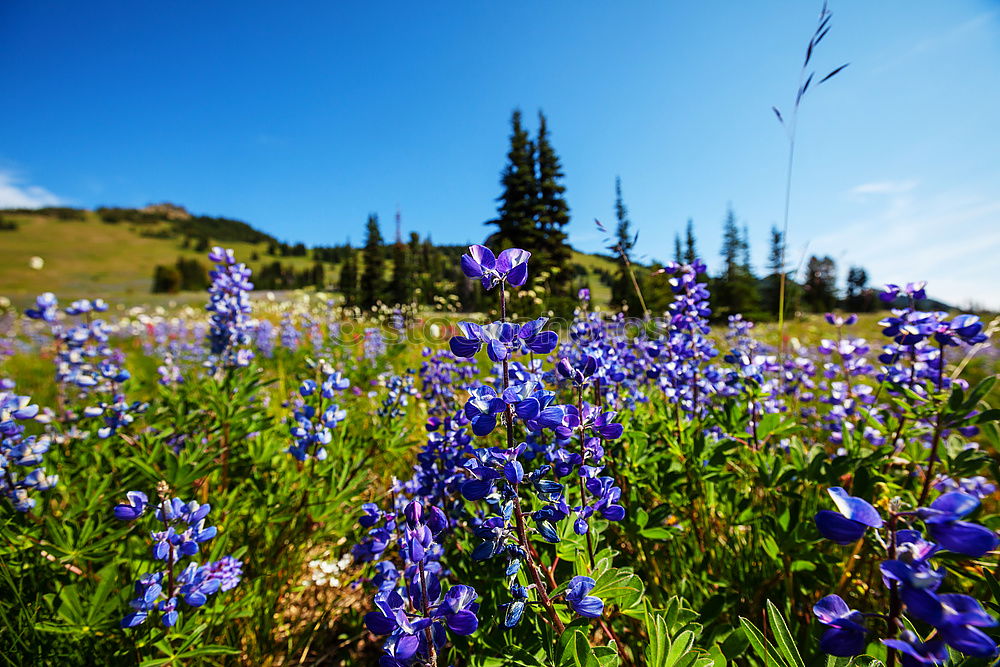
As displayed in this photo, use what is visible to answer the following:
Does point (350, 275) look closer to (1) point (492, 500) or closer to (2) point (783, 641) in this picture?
(1) point (492, 500)

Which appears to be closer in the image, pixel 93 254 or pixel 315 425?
pixel 315 425

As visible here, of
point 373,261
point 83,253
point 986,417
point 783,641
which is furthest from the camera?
point 83,253

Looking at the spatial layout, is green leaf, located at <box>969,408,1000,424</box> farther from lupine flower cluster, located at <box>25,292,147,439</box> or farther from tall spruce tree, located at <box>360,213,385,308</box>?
tall spruce tree, located at <box>360,213,385,308</box>

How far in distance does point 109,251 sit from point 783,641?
100575 mm

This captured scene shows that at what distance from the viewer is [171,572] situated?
1.29 meters

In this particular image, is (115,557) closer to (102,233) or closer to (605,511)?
(605,511)

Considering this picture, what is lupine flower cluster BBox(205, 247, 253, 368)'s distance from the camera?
3016mm

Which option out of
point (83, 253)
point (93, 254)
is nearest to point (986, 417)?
point (93, 254)

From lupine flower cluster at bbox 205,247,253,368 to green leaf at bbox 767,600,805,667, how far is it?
11.0 ft

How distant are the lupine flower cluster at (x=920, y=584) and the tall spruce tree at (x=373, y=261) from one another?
31230 millimetres

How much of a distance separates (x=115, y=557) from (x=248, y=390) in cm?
104

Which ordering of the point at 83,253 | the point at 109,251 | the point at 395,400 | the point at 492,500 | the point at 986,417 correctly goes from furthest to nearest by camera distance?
the point at 109,251 → the point at 83,253 → the point at 395,400 → the point at 986,417 → the point at 492,500

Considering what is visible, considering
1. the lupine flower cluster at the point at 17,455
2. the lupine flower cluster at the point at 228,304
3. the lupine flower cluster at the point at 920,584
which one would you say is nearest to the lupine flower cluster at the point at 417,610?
the lupine flower cluster at the point at 920,584

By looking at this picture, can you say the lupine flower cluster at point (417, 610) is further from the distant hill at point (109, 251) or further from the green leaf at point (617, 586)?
the distant hill at point (109, 251)
